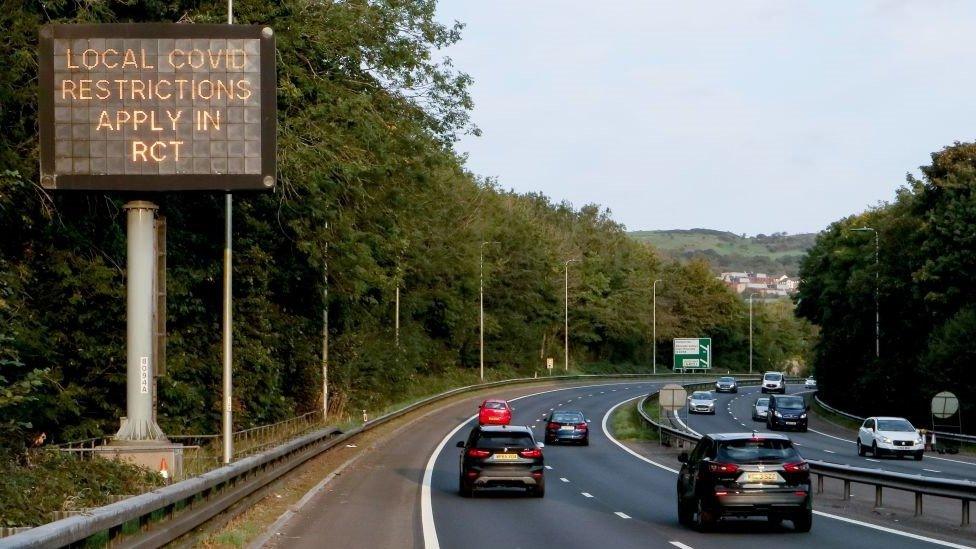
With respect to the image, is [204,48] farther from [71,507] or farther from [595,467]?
[595,467]

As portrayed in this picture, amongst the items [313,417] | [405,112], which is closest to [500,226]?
[313,417]

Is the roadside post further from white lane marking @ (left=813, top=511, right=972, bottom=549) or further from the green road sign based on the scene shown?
the green road sign

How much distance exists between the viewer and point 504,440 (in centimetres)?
2717

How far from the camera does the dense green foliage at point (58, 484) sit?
13844 mm

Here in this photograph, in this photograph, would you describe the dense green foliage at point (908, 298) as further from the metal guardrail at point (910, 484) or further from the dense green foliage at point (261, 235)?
the metal guardrail at point (910, 484)

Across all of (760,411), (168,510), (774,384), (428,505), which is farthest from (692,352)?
(168,510)

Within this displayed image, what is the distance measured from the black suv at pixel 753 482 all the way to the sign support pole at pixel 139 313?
9.39 m

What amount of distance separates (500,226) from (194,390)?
286ft

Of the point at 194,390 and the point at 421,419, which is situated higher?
the point at 194,390

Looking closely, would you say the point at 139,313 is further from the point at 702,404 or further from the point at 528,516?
the point at 702,404

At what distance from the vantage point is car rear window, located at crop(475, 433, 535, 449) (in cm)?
2703

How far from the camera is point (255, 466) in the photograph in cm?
2194

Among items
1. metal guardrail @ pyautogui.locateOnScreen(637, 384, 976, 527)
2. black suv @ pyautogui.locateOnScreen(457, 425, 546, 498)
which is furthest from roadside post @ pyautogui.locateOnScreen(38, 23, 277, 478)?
metal guardrail @ pyautogui.locateOnScreen(637, 384, 976, 527)

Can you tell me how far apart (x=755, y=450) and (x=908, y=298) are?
5437 centimetres
